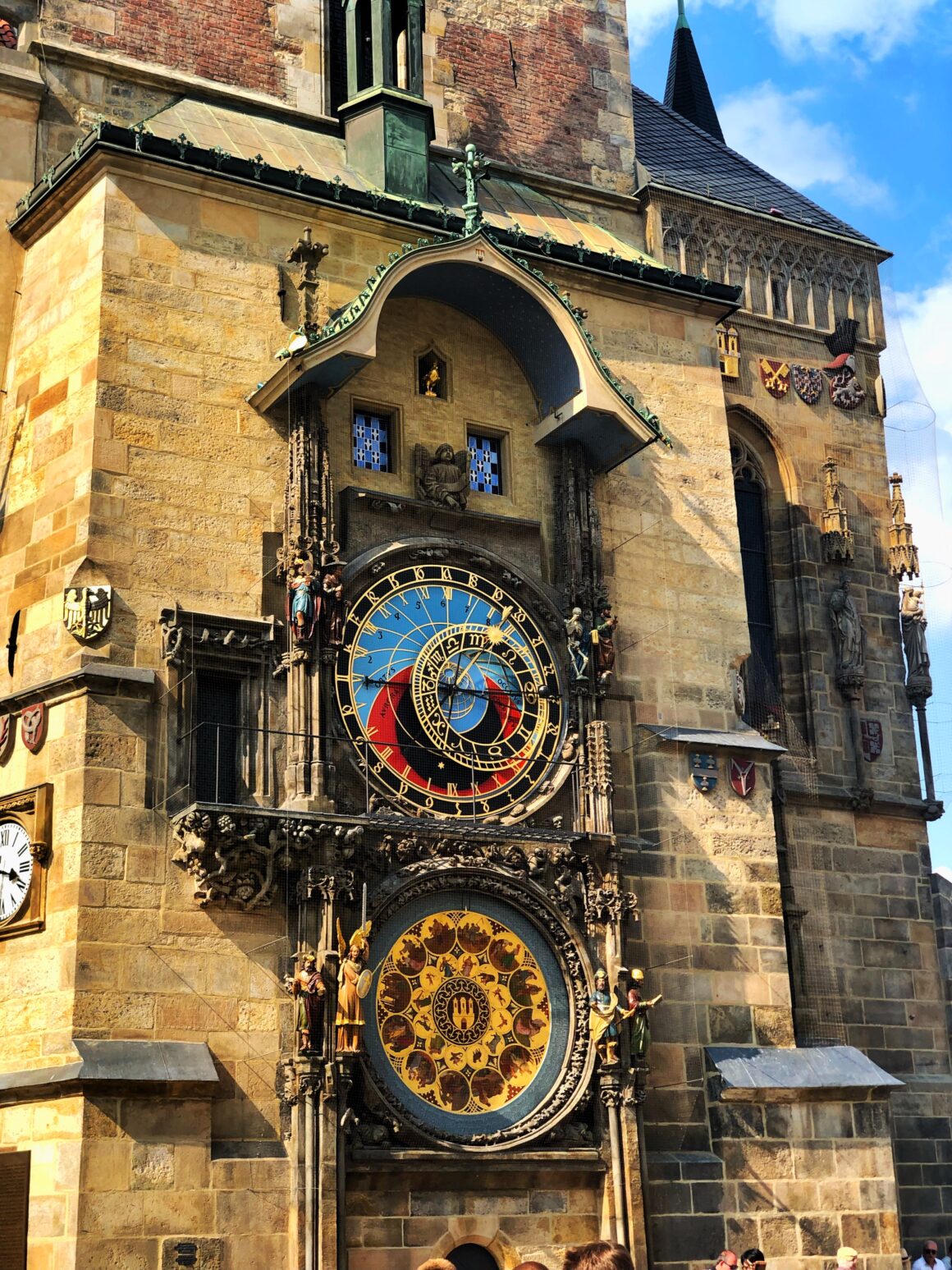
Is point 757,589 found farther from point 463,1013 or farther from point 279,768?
point 279,768

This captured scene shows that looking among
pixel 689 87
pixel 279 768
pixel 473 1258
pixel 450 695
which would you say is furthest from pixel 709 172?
pixel 473 1258

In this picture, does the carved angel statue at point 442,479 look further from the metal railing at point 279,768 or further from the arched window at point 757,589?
the arched window at point 757,589

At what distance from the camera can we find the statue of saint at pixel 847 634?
2030cm

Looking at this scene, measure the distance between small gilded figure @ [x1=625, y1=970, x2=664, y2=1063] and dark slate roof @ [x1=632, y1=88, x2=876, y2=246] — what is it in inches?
369

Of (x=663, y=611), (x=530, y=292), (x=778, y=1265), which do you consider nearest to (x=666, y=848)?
(x=663, y=611)

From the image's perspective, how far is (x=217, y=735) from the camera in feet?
48.4

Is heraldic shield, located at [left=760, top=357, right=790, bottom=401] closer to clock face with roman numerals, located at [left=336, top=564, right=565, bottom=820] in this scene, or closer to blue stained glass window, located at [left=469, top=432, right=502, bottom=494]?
blue stained glass window, located at [left=469, top=432, right=502, bottom=494]

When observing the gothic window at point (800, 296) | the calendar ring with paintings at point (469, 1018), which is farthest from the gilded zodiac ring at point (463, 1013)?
the gothic window at point (800, 296)

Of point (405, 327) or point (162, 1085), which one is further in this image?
point (405, 327)

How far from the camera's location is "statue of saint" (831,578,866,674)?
2030 cm

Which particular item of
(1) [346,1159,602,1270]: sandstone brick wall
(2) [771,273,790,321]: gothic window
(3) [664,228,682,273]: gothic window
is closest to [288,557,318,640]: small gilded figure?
(1) [346,1159,602,1270]: sandstone brick wall

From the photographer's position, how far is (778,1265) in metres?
15.5

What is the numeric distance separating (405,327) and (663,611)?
3473 mm

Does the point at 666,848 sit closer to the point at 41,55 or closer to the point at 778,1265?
the point at 778,1265
